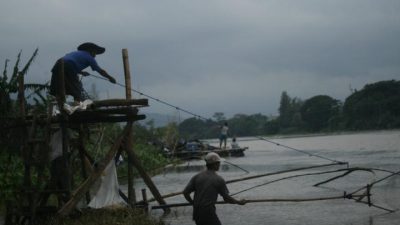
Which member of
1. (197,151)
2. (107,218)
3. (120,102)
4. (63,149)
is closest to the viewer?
(107,218)

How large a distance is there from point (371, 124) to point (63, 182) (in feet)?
275

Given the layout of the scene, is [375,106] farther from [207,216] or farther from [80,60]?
[207,216]

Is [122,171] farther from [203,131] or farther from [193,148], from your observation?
[203,131]

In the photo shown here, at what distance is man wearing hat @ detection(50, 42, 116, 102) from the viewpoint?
30.3ft

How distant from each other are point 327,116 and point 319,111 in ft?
9.53

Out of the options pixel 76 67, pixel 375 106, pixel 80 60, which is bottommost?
pixel 76 67

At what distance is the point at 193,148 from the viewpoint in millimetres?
35781

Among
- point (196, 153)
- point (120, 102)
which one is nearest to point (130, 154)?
point (120, 102)

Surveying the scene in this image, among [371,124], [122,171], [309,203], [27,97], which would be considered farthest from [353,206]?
[371,124]

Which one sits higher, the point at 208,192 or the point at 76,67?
the point at 76,67

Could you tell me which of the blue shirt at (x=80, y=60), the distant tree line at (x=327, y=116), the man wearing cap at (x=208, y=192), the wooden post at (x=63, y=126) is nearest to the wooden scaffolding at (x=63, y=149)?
the wooden post at (x=63, y=126)

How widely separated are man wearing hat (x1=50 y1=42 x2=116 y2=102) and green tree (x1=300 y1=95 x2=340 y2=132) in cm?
8673

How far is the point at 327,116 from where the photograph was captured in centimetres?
9688

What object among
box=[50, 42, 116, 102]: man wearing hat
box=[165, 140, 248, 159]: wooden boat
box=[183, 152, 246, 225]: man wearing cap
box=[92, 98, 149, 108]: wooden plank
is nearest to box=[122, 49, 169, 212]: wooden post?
box=[92, 98, 149, 108]: wooden plank
